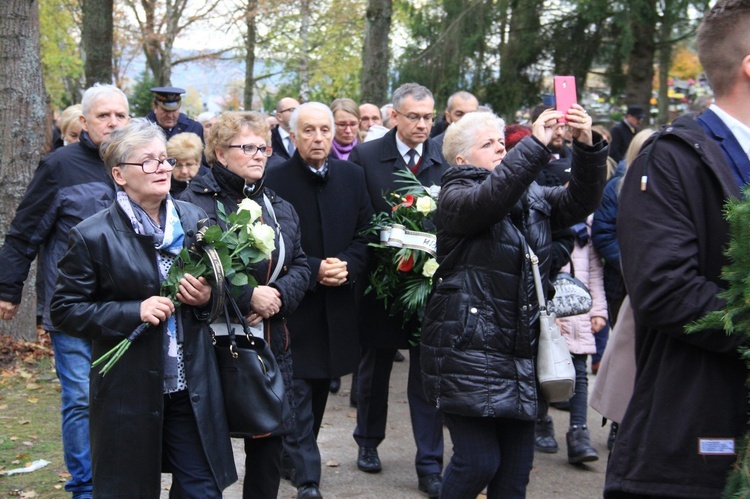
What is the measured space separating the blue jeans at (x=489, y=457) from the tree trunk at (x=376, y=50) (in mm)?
9335

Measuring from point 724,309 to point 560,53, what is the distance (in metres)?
18.3

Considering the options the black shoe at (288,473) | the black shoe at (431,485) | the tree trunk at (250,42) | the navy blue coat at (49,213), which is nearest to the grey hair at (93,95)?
the navy blue coat at (49,213)

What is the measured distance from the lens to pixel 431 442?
595cm

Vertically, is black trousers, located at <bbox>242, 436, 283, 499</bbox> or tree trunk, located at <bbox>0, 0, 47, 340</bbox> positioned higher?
tree trunk, located at <bbox>0, 0, 47, 340</bbox>

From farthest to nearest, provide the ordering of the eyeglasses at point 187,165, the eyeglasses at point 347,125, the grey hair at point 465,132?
1. the eyeglasses at point 347,125
2. the eyeglasses at point 187,165
3. the grey hair at point 465,132

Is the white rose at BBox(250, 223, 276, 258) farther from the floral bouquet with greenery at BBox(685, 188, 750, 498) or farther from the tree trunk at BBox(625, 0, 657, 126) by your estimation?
the tree trunk at BBox(625, 0, 657, 126)

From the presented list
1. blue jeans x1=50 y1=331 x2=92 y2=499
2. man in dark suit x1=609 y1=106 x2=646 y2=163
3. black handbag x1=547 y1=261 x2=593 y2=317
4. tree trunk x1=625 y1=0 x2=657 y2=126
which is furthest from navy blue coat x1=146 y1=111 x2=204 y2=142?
tree trunk x1=625 y1=0 x2=657 y2=126

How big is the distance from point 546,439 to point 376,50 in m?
7.70

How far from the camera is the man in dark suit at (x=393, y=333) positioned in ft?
19.6

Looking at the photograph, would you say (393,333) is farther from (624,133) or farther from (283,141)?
(624,133)

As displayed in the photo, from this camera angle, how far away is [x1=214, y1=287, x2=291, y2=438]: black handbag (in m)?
4.12

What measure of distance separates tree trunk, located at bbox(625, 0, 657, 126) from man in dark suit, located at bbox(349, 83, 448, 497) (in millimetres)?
12969

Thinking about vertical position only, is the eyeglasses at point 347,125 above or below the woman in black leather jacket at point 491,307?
above

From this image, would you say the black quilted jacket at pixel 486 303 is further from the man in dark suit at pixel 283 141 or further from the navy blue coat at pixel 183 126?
the navy blue coat at pixel 183 126
